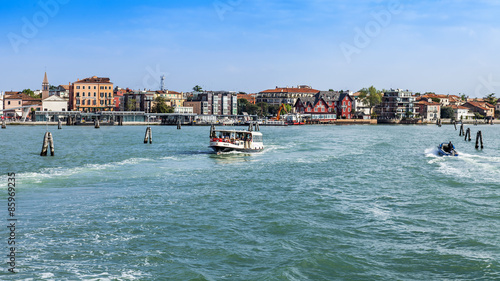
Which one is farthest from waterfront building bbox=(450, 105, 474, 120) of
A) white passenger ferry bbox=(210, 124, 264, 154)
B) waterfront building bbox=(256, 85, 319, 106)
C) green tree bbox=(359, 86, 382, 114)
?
white passenger ferry bbox=(210, 124, 264, 154)

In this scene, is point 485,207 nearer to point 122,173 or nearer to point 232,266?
point 232,266

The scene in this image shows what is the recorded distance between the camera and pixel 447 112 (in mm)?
187000

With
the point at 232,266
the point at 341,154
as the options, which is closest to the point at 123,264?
the point at 232,266

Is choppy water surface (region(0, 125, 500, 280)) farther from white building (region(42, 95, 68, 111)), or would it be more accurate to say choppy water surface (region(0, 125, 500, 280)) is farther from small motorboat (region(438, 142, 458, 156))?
white building (region(42, 95, 68, 111))

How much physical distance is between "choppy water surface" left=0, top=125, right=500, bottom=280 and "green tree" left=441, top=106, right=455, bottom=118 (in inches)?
6514

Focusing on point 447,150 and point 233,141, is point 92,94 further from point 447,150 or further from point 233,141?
point 447,150

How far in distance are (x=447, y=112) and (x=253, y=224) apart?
186 m

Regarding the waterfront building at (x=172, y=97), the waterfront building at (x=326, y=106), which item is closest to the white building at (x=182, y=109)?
the waterfront building at (x=172, y=97)

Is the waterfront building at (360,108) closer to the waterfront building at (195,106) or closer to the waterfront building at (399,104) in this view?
the waterfront building at (399,104)

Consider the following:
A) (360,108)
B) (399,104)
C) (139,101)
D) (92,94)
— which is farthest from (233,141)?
(360,108)

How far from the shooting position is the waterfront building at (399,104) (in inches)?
6939

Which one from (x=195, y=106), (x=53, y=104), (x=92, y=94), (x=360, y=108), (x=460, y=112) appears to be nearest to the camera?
(x=53, y=104)

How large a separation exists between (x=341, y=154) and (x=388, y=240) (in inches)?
1229

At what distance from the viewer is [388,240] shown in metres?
16.4
